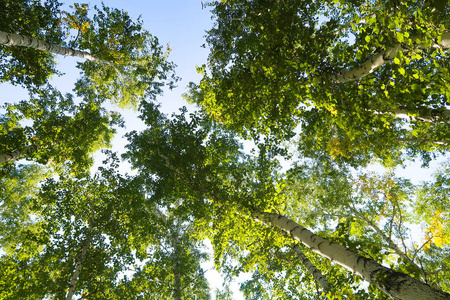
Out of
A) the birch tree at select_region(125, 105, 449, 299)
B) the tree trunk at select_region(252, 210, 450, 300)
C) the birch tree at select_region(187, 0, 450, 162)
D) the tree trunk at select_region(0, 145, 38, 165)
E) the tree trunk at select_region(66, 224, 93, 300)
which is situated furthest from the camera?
the tree trunk at select_region(0, 145, 38, 165)

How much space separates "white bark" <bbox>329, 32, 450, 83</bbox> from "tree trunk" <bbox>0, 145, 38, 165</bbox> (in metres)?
10.8

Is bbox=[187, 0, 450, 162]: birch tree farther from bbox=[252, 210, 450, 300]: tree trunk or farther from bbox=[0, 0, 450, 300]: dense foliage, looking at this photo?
bbox=[252, 210, 450, 300]: tree trunk

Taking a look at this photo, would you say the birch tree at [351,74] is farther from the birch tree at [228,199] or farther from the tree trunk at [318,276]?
the tree trunk at [318,276]

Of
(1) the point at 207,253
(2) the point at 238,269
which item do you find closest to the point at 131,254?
(2) the point at 238,269

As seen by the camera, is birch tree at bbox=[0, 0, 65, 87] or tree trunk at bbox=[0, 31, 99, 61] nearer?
tree trunk at bbox=[0, 31, 99, 61]

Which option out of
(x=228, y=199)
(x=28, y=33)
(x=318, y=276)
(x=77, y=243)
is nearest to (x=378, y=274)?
(x=318, y=276)

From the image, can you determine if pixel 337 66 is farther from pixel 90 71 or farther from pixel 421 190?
pixel 90 71

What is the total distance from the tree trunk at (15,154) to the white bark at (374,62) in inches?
424

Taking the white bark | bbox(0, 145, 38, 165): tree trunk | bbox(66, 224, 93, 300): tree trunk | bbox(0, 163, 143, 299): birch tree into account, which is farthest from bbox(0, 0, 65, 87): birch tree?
the white bark

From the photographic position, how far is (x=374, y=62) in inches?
142

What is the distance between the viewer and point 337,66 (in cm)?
414

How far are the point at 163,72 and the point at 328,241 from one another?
13.2m

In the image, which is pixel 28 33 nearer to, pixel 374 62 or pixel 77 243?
pixel 77 243

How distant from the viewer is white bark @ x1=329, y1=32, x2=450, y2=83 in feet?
10.5
